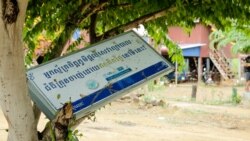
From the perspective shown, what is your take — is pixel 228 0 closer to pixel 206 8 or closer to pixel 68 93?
pixel 206 8

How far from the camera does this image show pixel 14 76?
7.98 ft

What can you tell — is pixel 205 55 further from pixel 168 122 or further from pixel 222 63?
pixel 168 122

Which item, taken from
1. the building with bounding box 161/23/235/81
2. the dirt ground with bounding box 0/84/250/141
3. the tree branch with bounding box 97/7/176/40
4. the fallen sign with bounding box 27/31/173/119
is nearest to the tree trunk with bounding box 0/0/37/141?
the fallen sign with bounding box 27/31/173/119

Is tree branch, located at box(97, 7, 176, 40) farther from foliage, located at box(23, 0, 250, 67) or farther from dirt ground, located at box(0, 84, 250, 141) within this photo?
dirt ground, located at box(0, 84, 250, 141)

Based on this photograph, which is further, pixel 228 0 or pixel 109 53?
pixel 228 0

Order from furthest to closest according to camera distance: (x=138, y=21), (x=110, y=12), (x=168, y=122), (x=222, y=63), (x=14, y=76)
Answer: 1. (x=222, y=63)
2. (x=168, y=122)
3. (x=110, y=12)
4. (x=138, y=21)
5. (x=14, y=76)

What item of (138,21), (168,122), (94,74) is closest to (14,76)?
(94,74)

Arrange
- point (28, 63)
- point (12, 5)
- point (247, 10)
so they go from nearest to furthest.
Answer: point (12, 5)
point (247, 10)
point (28, 63)

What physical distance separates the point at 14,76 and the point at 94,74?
1.62ft

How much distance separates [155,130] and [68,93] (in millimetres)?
10156

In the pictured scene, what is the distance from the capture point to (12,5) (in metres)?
2.34

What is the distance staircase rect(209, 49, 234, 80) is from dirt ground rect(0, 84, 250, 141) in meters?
10.8

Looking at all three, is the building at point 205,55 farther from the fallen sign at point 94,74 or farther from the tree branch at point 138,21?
the fallen sign at point 94,74

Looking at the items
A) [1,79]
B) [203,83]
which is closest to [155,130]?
[1,79]
